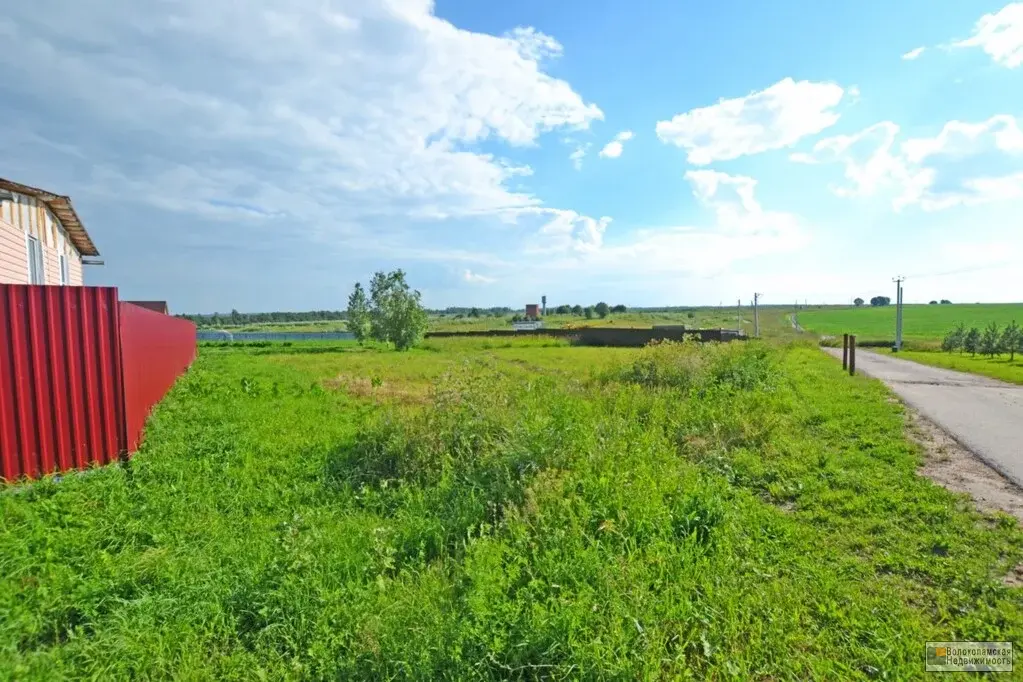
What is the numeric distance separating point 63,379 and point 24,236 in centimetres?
620

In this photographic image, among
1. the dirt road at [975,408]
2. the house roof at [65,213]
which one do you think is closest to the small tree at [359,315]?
the house roof at [65,213]

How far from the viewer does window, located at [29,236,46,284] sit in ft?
34.2

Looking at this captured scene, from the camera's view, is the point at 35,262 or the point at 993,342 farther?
the point at 993,342

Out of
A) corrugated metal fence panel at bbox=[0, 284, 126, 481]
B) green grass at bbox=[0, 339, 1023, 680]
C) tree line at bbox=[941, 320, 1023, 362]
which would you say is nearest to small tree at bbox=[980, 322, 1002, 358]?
tree line at bbox=[941, 320, 1023, 362]

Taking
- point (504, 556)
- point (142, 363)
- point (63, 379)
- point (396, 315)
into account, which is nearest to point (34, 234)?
point (142, 363)

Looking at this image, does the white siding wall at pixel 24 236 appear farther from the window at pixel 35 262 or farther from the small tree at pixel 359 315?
the small tree at pixel 359 315

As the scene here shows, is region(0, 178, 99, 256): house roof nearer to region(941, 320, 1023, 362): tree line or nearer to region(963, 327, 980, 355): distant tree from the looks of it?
region(941, 320, 1023, 362): tree line

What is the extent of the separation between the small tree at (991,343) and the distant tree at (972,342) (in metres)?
0.28

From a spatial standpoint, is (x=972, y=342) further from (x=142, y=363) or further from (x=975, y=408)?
(x=142, y=363)

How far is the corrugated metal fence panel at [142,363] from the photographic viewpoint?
6891 millimetres

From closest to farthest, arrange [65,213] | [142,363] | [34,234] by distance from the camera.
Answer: [142,363] < [34,234] < [65,213]

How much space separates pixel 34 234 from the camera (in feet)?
34.9

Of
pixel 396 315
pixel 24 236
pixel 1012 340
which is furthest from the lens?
pixel 396 315

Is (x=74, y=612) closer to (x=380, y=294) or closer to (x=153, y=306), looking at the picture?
(x=153, y=306)
